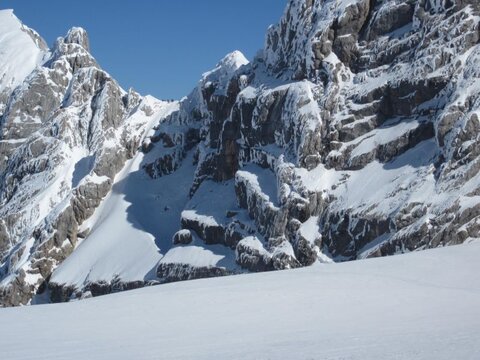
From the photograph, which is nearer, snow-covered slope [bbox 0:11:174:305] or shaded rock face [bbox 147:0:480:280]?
shaded rock face [bbox 147:0:480:280]

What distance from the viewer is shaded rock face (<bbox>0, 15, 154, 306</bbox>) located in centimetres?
9306

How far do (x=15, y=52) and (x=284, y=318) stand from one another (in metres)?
151

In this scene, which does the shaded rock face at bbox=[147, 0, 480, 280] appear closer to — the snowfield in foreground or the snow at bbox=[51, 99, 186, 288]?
the snow at bbox=[51, 99, 186, 288]

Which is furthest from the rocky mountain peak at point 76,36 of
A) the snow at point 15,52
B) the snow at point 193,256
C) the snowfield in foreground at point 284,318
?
the snowfield in foreground at point 284,318

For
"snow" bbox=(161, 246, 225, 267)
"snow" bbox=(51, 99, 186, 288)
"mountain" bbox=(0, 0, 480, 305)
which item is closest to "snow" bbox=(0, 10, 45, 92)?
"mountain" bbox=(0, 0, 480, 305)

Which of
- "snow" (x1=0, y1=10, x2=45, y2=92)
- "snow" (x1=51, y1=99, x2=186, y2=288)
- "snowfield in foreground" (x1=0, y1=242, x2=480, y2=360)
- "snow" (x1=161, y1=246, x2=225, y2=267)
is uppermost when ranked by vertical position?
"snow" (x1=0, y1=10, x2=45, y2=92)

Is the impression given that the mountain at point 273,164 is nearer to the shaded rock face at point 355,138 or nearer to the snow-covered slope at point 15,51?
the shaded rock face at point 355,138

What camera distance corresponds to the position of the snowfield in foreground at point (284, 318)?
1664 centimetres

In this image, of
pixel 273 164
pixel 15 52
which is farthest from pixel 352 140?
pixel 15 52

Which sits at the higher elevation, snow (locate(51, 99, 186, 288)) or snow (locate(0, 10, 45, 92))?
snow (locate(0, 10, 45, 92))

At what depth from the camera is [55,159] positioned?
105 m

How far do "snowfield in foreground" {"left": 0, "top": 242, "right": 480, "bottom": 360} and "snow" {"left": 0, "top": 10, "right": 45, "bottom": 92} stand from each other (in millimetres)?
130931

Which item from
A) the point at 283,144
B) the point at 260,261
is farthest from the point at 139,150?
the point at 260,261

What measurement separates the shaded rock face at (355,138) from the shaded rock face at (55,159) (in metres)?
21.0
